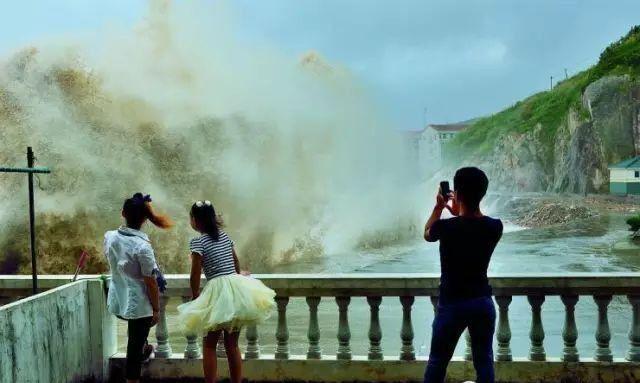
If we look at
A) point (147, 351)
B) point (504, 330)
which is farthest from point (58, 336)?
point (504, 330)

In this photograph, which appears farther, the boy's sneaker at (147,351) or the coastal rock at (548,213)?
the coastal rock at (548,213)

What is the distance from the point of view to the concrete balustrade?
16.4 ft

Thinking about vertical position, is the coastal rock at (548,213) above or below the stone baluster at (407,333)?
below

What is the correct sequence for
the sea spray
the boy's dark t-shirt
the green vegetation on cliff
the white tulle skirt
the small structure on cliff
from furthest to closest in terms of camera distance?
the small structure on cliff
the green vegetation on cliff
the sea spray
the white tulle skirt
the boy's dark t-shirt

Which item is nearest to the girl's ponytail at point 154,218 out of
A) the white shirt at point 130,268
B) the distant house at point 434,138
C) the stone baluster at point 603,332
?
the white shirt at point 130,268

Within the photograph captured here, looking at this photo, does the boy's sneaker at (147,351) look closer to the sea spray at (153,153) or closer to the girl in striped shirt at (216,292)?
the girl in striped shirt at (216,292)

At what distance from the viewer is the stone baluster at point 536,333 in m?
5.05

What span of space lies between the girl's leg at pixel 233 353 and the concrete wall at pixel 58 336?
1.08 m

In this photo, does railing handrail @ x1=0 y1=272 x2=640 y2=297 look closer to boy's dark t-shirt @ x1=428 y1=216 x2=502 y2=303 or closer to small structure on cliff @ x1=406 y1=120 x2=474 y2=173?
boy's dark t-shirt @ x1=428 y1=216 x2=502 y2=303

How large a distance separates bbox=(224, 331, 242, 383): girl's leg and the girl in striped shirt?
3 centimetres

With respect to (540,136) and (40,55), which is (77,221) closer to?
(40,55)

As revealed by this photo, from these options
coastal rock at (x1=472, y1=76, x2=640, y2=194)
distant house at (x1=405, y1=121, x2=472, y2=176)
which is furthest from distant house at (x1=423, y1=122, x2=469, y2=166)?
coastal rock at (x1=472, y1=76, x2=640, y2=194)

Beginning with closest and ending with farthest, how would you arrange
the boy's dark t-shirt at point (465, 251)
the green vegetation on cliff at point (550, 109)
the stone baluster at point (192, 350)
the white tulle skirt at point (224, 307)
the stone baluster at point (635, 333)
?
the boy's dark t-shirt at point (465, 251), the white tulle skirt at point (224, 307), the stone baluster at point (635, 333), the stone baluster at point (192, 350), the green vegetation on cliff at point (550, 109)

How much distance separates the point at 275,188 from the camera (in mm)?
25469
